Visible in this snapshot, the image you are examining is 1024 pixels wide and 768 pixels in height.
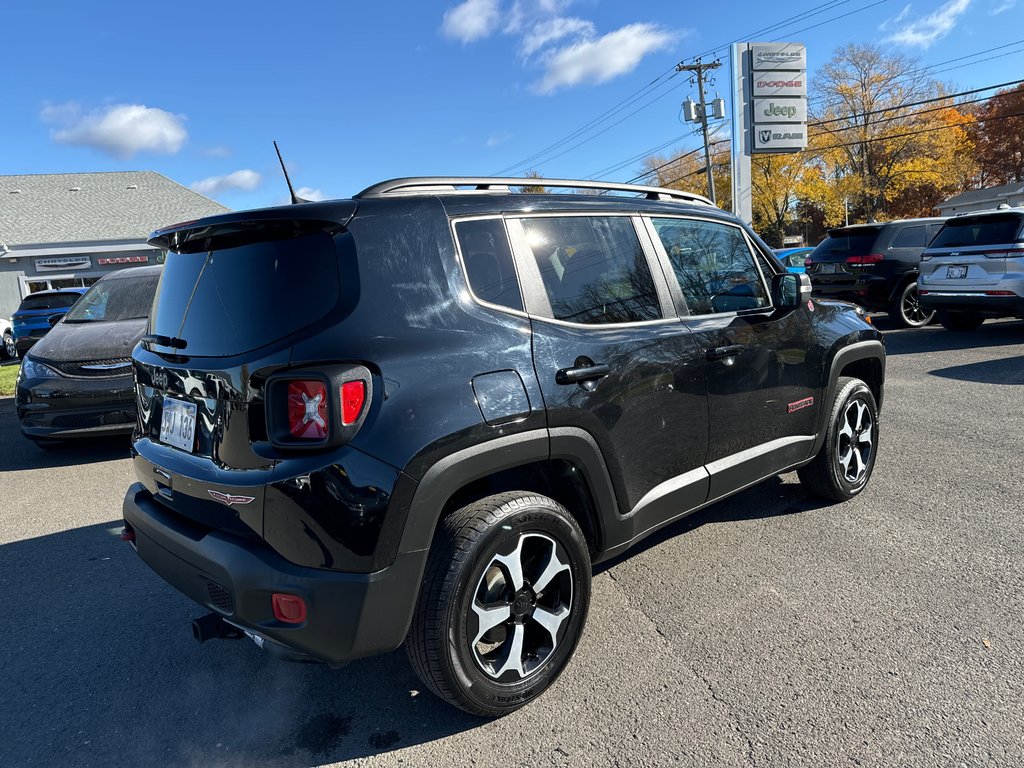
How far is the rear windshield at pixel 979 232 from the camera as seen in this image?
31.2 feet

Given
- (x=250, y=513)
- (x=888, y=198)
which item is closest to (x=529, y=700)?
(x=250, y=513)

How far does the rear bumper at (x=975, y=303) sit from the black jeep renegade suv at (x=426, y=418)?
849 cm

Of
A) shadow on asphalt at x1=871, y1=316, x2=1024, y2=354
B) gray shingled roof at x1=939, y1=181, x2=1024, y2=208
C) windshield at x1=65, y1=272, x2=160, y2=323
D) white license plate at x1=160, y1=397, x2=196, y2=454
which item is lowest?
shadow on asphalt at x1=871, y1=316, x2=1024, y2=354

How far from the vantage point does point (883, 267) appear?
38.5 ft

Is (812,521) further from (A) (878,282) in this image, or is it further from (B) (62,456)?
(A) (878,282)

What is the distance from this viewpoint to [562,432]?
2.53 meters

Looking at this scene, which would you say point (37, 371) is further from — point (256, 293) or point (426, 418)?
point (426, 418)

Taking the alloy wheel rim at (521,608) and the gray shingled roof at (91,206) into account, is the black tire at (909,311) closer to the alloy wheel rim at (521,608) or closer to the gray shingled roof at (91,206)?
the alloy wheel rim at (521,608)

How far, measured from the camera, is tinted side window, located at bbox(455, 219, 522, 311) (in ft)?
8.25

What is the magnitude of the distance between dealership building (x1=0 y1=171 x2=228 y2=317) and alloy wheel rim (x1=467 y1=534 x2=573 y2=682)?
29574 millimetres

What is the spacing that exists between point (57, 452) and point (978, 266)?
11.9 metres

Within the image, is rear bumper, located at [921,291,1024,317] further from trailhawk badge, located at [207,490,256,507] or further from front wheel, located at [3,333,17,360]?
front wheel, located at [3,333,17,360]

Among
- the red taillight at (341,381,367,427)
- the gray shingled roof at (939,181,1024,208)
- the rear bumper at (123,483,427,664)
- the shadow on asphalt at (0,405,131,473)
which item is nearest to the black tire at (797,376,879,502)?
the rear bumper at (123,483,427,664)

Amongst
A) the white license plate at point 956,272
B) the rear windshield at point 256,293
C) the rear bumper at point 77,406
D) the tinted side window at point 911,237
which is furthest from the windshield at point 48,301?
the white license plate at point 956,272
